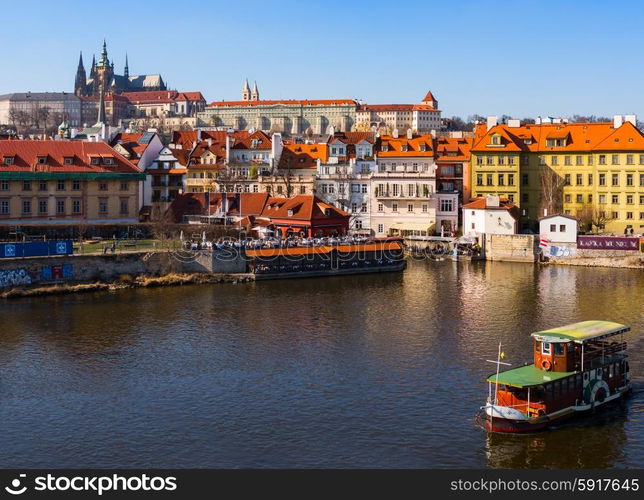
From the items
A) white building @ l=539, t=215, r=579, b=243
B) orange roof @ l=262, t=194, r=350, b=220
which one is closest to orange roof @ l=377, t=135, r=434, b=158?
orange roof @ l=262, t=194, r=350, b=220

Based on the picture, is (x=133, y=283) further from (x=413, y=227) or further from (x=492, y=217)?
(x=492, y=217)

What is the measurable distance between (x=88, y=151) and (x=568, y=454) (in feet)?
177

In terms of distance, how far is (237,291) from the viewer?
174ft

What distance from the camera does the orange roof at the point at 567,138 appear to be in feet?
247

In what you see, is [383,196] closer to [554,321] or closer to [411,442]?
[554,321]

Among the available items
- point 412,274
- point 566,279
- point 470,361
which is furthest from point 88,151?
point 470,361

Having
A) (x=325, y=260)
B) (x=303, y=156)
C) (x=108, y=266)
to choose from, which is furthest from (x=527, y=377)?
(x=303, y=156)

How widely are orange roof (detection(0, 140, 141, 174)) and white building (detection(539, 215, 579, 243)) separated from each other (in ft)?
113

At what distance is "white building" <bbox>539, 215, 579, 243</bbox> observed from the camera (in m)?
67.5

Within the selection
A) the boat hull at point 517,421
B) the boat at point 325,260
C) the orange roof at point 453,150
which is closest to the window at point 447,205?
the orange roof at point 453,150

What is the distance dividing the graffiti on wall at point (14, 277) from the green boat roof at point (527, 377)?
109 feet

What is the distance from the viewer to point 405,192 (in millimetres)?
79000

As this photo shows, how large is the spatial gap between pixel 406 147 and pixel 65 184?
32.5 meters

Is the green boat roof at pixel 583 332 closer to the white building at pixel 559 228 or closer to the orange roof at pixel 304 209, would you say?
the white building at pixel 559 228
